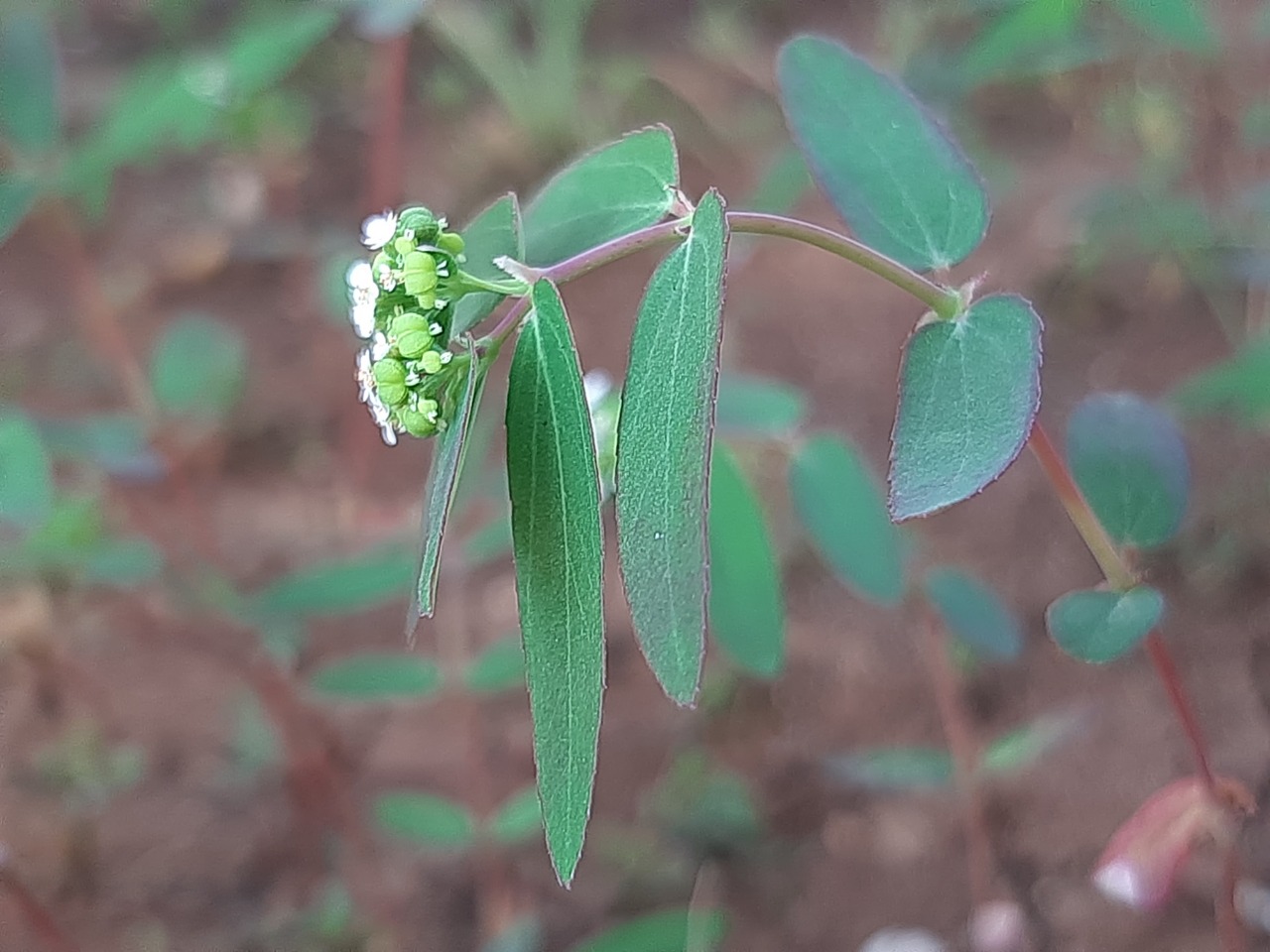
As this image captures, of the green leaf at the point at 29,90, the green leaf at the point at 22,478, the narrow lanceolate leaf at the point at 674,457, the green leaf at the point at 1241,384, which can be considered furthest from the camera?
the green leaf at the point at 29,90

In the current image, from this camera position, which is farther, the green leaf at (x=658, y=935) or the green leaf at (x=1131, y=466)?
the green leaf at (x=658, y=935)

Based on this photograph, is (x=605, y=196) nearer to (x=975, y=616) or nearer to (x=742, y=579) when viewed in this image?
(x=742, y=579)

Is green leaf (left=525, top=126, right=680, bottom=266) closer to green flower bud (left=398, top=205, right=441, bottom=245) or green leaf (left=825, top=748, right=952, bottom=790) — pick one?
green flower bud (left=398, top=205, right=441, bottom=245)

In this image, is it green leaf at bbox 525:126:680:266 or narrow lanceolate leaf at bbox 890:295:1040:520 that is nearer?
narrow lanceolate leaf at bbox 890:295:1040:520

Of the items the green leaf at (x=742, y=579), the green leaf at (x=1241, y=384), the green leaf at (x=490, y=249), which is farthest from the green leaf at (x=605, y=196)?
the green leaf at (x=1241, y=384)

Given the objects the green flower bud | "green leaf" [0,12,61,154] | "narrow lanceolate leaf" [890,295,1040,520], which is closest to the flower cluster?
the green flower bud

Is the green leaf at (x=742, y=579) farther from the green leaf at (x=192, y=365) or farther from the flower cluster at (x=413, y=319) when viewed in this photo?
the green leaf at (x=192, y=365)

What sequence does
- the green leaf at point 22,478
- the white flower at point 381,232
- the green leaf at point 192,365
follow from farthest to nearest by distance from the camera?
the green leaf at point 192,365 < the green leaf at point 22,478 < the white flower at point 381,232
